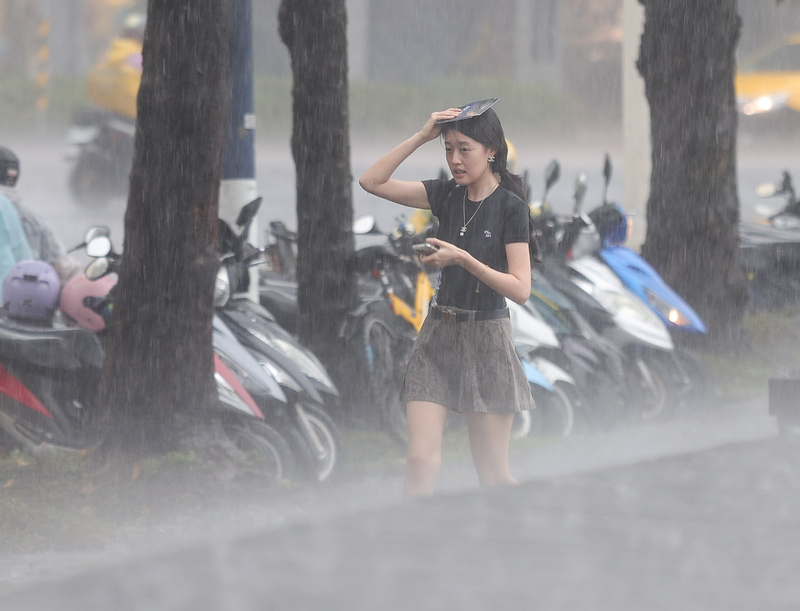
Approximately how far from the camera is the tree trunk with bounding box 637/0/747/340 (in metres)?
10.4

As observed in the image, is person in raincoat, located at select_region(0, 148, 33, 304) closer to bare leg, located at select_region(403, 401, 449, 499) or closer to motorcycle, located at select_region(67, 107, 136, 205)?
bare leg, located at select_region(403, 401, 449, 499)

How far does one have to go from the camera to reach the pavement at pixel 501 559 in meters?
3.22

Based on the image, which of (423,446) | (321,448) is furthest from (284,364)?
(423,446)

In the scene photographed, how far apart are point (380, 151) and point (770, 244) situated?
572 inches

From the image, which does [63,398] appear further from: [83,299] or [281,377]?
[281,377]

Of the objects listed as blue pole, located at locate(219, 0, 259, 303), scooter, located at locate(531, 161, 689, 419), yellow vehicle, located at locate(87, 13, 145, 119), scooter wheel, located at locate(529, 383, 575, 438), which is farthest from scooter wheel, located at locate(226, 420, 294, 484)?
yellow vehicle, located at locate(87, 13, 145, 119)

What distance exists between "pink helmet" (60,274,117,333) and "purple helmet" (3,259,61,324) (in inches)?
3.9

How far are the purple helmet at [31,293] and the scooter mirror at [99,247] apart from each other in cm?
24

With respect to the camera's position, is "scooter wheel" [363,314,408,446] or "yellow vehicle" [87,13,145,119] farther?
"yellow vehicle" [87,13,145,119]

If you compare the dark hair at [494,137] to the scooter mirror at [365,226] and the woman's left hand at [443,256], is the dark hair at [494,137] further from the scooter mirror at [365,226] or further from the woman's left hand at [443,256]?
the scooter mirror at [365,226]

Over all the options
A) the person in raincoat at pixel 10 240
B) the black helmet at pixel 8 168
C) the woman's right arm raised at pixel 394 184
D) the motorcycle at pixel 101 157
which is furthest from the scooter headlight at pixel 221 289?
the motorcycle at pixel 101 157

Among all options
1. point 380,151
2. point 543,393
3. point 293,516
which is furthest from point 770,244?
point 380,151

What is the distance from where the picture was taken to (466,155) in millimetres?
4672

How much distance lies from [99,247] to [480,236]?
2.47 m
